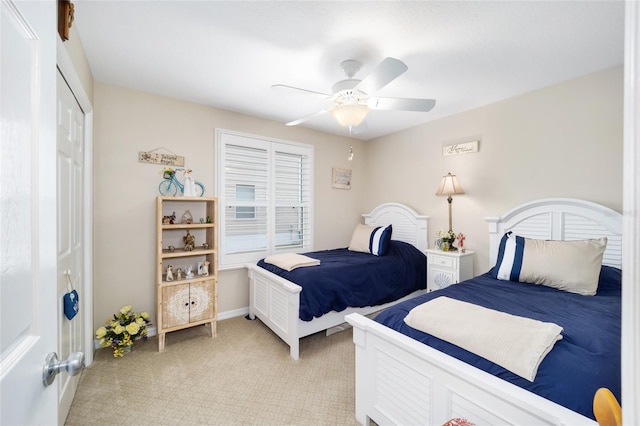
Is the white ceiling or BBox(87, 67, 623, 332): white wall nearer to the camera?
the white ceiling

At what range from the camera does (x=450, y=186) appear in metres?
3.25

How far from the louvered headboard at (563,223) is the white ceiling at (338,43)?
1.16 meters

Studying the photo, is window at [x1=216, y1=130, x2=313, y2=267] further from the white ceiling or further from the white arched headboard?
the white arched headboard

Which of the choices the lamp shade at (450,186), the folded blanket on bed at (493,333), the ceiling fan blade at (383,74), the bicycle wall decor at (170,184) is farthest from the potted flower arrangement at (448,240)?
the bicycle wall decor at (170,184)

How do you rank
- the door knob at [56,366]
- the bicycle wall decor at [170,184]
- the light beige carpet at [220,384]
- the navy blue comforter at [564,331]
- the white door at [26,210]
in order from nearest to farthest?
the white door at [26,210] → the door knob at [56,366] → the navy blue comforter at [564,331] → the light beige carpet at [220,384] → the bicycle wall decor at [170,184]

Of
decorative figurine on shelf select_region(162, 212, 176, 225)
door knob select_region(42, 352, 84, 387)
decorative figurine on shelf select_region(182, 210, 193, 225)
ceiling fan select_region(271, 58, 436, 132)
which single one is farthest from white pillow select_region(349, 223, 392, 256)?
door knob select_region(42, 352, 84, 387)

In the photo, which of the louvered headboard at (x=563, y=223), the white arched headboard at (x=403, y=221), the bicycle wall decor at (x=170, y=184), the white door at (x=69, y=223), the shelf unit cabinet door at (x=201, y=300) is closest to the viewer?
the white door at (x=69, y=223)

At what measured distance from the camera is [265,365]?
7.57ft

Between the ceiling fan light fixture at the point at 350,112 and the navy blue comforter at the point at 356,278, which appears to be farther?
the navy blue comforter at the point at 356,278

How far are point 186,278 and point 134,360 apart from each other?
0.76 metres

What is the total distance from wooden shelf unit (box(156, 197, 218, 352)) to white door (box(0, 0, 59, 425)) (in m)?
2.01

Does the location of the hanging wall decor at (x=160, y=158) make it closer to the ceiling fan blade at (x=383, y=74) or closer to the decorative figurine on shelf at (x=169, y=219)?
the decorative figurine on shelf at (x=169, y=219)

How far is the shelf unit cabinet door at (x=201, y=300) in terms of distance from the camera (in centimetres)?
270

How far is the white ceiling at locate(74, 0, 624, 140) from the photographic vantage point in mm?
1636
